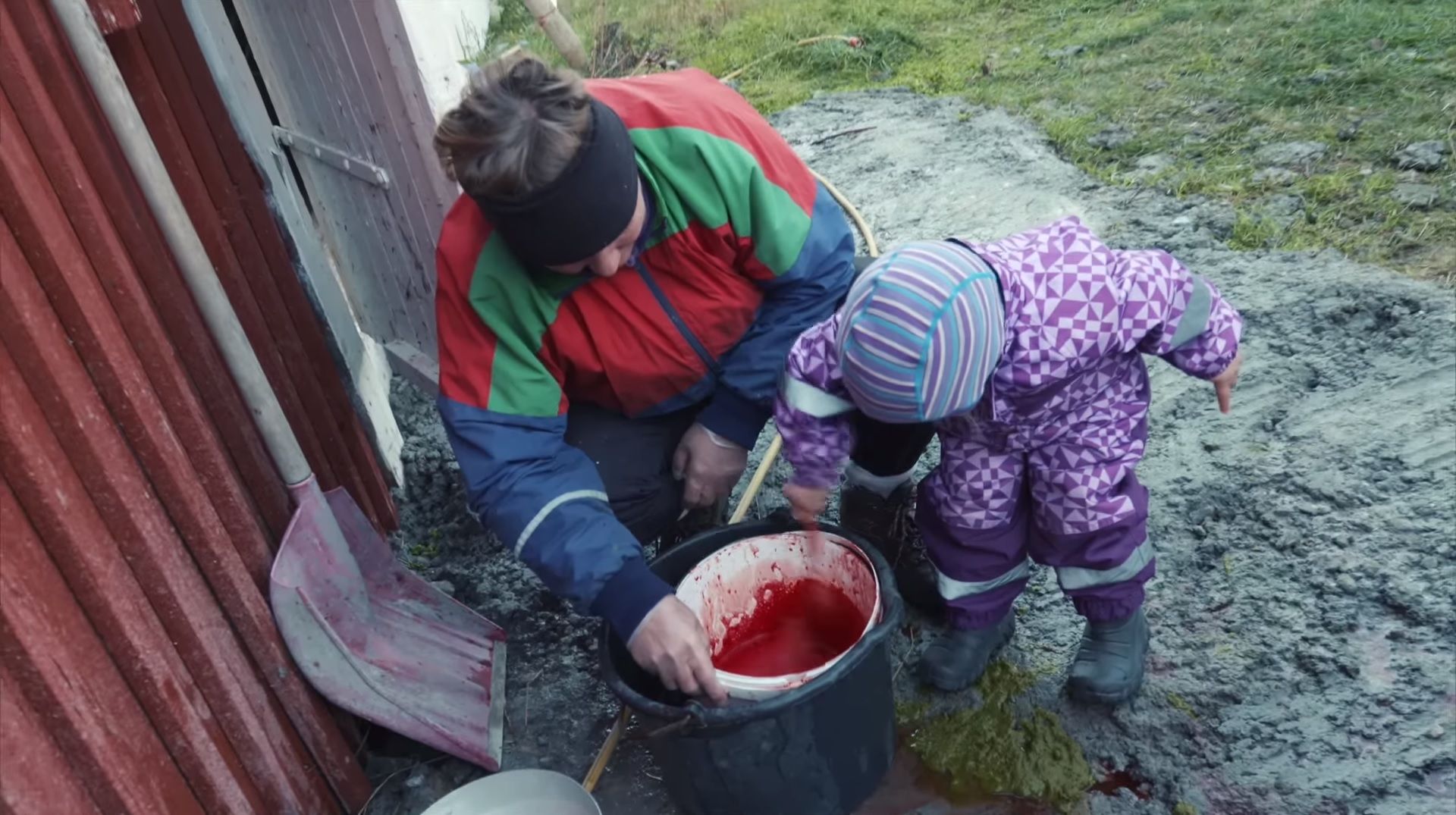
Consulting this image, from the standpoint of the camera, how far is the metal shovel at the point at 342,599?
5.87 ft

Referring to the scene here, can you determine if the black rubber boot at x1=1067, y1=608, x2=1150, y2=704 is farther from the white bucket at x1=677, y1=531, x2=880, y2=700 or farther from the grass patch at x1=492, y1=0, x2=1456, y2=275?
the grass patch at x1=492, y1=0, x2=1456, y2=275

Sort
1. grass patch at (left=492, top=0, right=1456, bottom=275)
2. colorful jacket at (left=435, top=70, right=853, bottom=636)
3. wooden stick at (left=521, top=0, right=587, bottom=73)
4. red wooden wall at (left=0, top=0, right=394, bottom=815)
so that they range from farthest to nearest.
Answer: wooden stick at (left=521, top=0, right=587, bottom=73), grass patch at (left=492, top=0, right=1456, bottom=275), colorful jacket at (left=435, top=70, right=853, bottom=636), red wooden wall at (left=0, top=0, right=394, bottom=815)

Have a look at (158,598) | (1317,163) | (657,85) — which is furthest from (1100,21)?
(158,598)

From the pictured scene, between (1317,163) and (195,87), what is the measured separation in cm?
333

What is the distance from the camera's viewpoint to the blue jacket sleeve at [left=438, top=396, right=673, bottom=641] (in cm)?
197

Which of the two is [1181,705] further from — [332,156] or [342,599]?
[332,156]

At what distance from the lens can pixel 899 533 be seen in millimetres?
2602

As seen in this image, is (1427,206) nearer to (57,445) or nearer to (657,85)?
(657,85)

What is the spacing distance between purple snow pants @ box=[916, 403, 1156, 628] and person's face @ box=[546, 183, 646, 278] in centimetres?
74

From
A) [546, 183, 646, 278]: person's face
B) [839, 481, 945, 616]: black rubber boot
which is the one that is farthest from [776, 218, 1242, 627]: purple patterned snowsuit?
[546, 183, 646, 278]: person's face

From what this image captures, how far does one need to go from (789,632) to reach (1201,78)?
3224 mm

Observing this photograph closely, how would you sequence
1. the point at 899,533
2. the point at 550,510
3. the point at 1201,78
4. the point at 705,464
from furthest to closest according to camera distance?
the point at 1201,78 < the point at 899,533 < the point at 705,464 < the point at 550,510

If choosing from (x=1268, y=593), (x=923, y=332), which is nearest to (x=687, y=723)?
A: (x=923, y=332)

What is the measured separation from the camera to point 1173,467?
257 centimetres
